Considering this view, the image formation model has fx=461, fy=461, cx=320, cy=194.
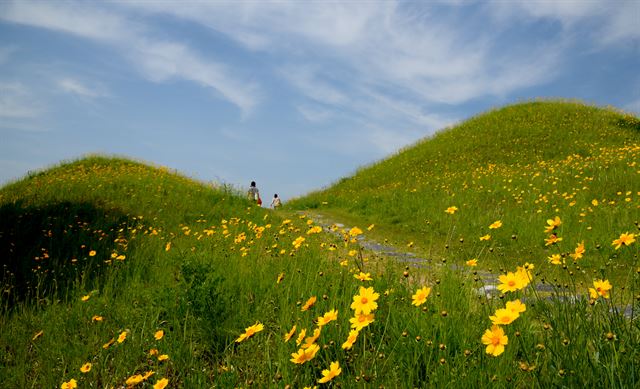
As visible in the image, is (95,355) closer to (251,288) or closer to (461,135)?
(251,288)

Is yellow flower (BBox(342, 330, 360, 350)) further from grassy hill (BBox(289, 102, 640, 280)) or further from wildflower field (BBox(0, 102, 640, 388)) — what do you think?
grassy hill (BBox(289, 102, 640, 280))

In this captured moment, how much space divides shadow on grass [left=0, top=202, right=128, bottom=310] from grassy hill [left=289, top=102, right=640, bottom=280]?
5049 mm

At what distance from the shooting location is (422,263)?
475cm

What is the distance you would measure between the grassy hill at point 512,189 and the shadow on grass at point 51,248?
5.05 meters

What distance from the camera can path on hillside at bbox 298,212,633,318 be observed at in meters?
3.90

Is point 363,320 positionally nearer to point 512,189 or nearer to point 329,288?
point 329,288

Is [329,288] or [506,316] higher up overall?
[506,316]

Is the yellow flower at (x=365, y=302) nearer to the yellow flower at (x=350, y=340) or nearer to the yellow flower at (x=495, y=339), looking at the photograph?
the yellow flower at (x=350, y=340)

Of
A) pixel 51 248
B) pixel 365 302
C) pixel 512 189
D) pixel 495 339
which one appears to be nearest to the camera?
pixel 495 339

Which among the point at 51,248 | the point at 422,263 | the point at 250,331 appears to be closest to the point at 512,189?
the point at 422,263

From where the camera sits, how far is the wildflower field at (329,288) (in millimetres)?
2473

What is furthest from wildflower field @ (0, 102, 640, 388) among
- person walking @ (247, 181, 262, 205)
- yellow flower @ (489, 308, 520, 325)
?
person walking @ (247, 181, 262, 205)

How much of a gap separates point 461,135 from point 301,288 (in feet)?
76.9

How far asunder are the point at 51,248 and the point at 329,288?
19.7 feet
